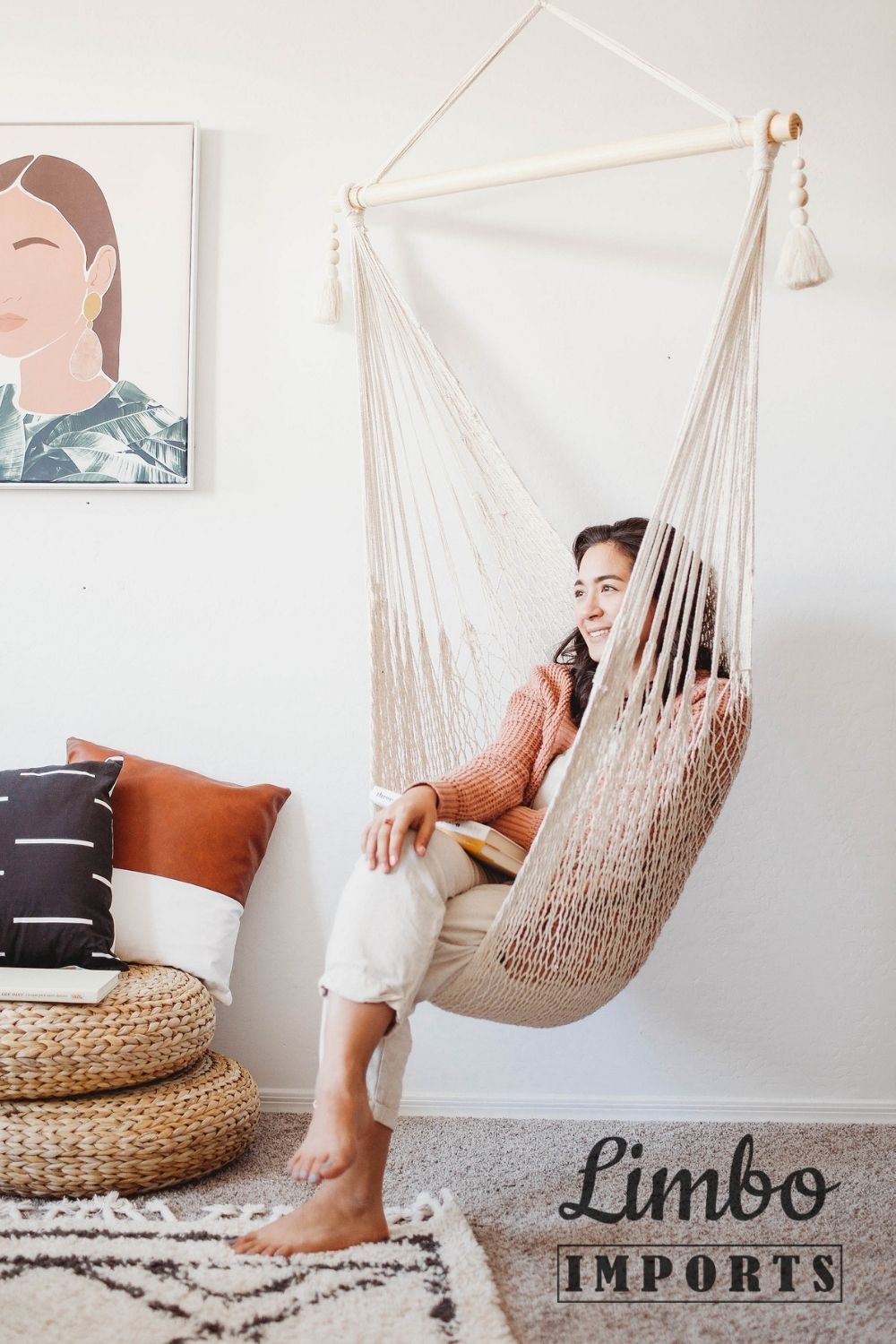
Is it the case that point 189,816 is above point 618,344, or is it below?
below

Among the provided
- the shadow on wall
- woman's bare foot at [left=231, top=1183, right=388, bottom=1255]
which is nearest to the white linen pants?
woman's bare foot at [left=231, top=1183, right=388, bottom=1255]

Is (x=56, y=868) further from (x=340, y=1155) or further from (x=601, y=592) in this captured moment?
(x=601, y=592)

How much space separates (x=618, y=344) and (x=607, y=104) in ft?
1.45

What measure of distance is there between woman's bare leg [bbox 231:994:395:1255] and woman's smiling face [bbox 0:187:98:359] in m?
1.43

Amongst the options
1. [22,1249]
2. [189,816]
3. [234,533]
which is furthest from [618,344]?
[22,1249]

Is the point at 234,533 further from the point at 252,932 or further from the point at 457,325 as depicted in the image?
the point at 252,932

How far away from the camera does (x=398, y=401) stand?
2123 mm

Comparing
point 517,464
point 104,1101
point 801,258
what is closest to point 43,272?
point 517,464

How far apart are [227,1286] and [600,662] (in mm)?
833

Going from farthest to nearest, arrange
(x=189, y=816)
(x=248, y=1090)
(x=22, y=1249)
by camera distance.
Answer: (x=189, y=816) < (x=248, y=1090) < (x=22, y=1249)

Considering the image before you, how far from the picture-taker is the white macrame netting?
1.38 m

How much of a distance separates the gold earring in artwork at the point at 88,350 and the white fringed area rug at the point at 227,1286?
Result: 1419mm

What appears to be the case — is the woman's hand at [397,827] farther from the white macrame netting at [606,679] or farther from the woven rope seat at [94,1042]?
the woven rope seat at [94,1042]

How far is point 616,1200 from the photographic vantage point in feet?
5.24
